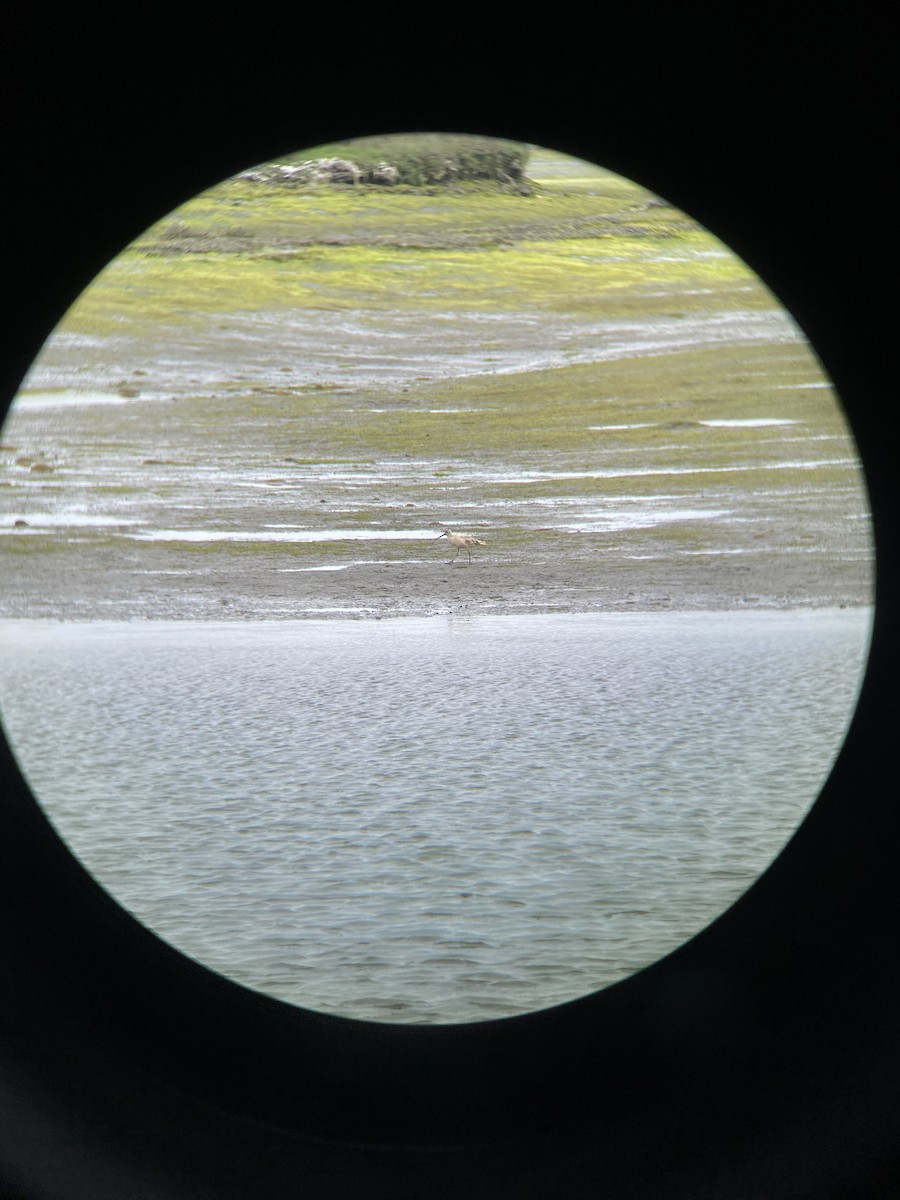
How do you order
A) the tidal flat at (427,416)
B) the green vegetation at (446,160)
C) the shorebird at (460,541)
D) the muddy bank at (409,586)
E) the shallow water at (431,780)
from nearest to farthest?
the shallow water at (431,780) → the green vegetation at (446,160) → the muddy bank at (409,586) → the tidal flat at (427,416) → the shorebird at (460,541)

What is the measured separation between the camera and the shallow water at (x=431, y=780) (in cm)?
435

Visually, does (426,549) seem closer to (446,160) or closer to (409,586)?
(409,586)

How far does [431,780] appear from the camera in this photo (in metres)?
10.6

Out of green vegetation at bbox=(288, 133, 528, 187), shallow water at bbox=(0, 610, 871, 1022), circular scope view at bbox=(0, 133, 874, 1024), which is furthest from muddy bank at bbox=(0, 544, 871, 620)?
green vegetation at bbox=(288, 133, 528, 187)

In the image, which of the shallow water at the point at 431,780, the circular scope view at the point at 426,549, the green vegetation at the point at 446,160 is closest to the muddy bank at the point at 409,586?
the circular scope view at the point at 426,549

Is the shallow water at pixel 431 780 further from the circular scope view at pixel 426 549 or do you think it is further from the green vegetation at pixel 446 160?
the green vegetation at pixel 446 160

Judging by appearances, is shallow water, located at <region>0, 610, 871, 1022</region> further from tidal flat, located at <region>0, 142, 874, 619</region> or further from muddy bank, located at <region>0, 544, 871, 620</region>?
tidal flat, located at <region>0, 142, 874, 619</region>

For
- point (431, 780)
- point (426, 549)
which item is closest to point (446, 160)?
point (431, 780)

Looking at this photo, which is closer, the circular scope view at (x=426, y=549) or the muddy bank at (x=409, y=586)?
the circular scope view at (x=426, y=549)

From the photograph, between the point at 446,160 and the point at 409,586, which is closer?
the point at 446,160

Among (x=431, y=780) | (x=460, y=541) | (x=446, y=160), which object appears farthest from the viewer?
(x=460, y=541)

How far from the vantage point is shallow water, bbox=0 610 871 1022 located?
4.35m

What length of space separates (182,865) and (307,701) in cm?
669

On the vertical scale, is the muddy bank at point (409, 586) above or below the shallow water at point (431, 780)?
above
